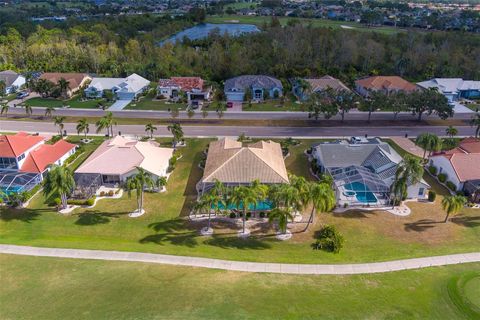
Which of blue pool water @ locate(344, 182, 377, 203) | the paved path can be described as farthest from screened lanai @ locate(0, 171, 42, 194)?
the paved path

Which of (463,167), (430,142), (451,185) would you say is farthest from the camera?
(430,142)

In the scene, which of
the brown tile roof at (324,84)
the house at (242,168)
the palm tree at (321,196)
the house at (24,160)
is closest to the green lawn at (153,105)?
the house at (24,160)

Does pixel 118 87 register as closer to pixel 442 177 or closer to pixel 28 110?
pixel 28 110

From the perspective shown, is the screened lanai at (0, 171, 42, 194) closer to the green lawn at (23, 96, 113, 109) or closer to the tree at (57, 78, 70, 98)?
the green lawn at (23, 96, 113, 109)

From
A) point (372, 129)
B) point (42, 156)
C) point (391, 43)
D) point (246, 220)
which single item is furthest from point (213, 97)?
point (391, 43)

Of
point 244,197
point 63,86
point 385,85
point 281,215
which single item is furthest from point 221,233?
point 63,86

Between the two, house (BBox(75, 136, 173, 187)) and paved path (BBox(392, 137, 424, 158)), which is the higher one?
paved path (BBox(392, 137, 424, 158))
